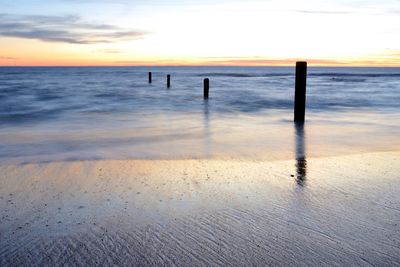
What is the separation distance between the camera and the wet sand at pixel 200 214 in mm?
2932

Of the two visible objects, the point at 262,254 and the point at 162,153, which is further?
the point at 162,153

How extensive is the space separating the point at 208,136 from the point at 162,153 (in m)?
2.28

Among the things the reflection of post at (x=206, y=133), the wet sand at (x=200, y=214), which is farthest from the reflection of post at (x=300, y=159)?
the reflection of post at (x=206, y=133)

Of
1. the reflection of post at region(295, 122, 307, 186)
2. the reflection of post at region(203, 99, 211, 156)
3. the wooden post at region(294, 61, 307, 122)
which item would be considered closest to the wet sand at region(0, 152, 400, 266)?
the reflection of post at region(295, 122, 307, 186)

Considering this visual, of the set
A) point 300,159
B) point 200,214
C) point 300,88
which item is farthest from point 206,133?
point 200,214

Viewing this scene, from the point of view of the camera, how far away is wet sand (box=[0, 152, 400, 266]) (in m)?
2.93

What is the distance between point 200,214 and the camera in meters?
3.73

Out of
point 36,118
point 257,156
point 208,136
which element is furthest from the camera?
point 36,118

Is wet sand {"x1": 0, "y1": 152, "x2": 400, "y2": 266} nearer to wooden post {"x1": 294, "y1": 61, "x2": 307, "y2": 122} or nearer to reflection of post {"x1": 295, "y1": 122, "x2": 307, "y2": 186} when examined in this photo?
reflection of post {"x1": 295, "y1": 122, "x2": 307, "y2": 186}

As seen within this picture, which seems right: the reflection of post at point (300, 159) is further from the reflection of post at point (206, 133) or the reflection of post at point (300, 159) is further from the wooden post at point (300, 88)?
the reflection of post at point (206, 133)

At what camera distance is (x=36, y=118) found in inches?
504

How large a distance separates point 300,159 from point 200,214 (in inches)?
114

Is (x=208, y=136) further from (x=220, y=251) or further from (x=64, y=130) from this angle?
(x=220, y=251)

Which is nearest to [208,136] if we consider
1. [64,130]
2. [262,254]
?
[64,130]
